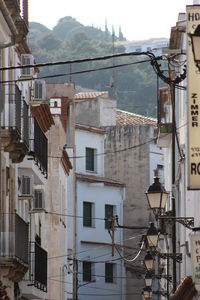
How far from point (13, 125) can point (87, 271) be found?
124 feet

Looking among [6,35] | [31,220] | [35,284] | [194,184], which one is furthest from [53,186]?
[194,184]

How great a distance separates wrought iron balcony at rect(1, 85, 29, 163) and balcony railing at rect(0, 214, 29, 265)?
1619mm

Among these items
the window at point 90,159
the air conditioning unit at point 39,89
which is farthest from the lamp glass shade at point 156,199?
the window at point 90,159

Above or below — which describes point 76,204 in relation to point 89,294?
above

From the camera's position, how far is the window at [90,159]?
68.2m

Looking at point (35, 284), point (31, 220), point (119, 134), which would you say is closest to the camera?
point (35, 284)

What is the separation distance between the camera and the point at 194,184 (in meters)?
19.6

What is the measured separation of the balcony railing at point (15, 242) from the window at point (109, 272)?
114 ft

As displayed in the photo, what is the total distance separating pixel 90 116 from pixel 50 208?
20418 millimetres

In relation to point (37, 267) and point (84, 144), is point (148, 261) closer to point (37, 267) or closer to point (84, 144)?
point (37, 267)

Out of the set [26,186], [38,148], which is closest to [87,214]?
[38,148]

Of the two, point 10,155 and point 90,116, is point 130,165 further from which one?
point 10,155

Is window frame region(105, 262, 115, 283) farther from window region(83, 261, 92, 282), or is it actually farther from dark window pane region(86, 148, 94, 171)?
dark window pane region(86, 148, 94, 171)

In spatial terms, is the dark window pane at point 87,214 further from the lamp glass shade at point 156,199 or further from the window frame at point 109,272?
the lamp glass shade at point 156,199
